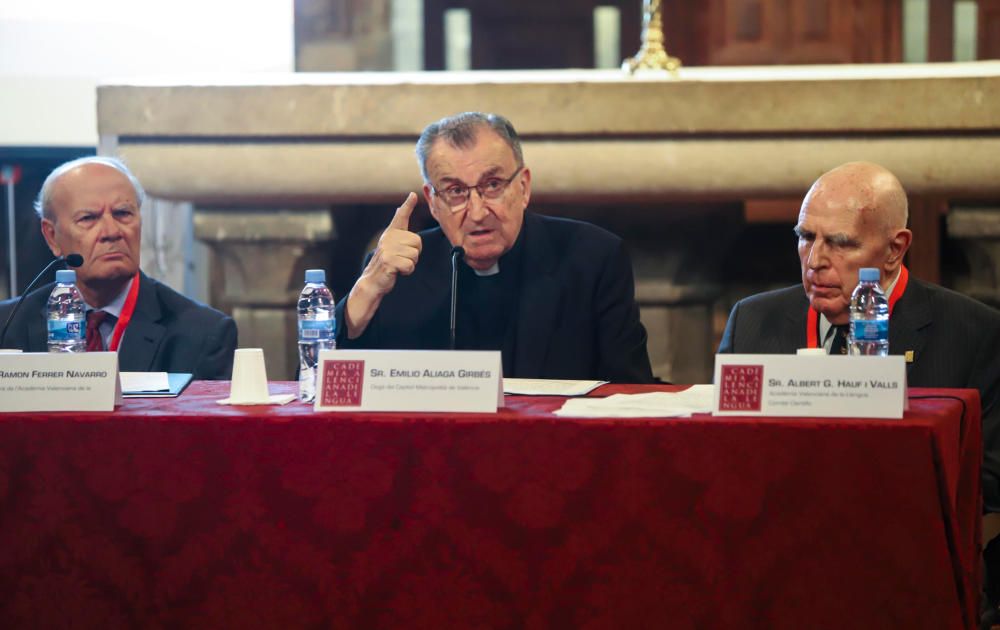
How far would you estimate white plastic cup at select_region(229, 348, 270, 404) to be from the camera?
6.22 feet

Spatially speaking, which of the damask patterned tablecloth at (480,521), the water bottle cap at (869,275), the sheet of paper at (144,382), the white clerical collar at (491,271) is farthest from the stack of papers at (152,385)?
the water bottle cap at (869,275)

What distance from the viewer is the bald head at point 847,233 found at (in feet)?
7.93

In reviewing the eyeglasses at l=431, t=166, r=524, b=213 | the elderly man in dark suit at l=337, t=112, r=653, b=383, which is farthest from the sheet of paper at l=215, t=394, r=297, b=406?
the eyeglasses at l=431, t=166, r=524, b=213

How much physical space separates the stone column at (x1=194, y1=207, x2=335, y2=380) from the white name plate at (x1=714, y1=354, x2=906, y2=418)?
7.46ft

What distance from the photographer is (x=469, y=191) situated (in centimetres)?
258

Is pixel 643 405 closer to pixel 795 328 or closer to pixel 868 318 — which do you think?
pixel 868 318

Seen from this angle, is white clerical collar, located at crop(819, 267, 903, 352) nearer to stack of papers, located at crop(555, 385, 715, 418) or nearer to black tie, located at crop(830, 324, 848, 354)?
black tie, located at crop(830, 324, 848, 354)

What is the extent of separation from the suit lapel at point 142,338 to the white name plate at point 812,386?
1.41 m

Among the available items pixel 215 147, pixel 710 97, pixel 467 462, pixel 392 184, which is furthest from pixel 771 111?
pixel 467 462

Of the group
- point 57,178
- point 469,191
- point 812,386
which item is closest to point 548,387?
point 812,386

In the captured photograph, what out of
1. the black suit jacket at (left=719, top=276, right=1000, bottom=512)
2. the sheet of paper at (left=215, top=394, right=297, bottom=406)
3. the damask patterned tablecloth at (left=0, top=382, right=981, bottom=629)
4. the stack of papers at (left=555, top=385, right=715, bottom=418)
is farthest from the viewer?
the black suit jacket at (left=719, top=276, right=1000, bottom=512)

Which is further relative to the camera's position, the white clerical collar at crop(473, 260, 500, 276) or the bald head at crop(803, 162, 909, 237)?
the white clerical collar at crop(473, 260, 500, 276)

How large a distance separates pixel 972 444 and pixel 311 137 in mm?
2211

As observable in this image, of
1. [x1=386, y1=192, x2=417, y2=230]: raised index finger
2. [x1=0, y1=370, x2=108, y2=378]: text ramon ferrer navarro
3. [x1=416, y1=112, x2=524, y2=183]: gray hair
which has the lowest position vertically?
[x1=0, y1=370, x2=108, y2=378]: text ramon ferrer navarro
